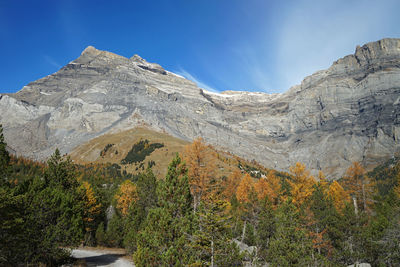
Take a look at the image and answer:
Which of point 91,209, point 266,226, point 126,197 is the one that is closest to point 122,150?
point 126,197

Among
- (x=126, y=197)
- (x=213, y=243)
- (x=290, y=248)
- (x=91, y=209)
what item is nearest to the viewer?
(x=213, y=243)

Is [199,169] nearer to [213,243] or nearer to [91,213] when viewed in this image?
[213,243]

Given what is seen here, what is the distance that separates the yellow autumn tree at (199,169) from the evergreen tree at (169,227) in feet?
32.5

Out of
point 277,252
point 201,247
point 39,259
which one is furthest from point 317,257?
point 39,259

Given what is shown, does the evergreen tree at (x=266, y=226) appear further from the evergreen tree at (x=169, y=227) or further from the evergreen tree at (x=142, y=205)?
the evergreen tree at (x=169, y=227)

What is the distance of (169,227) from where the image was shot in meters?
14.3

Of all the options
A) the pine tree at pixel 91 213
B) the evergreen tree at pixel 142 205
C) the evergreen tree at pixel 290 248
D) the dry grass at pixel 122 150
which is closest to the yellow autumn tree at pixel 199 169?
the evergreen tree at pixel 290 248

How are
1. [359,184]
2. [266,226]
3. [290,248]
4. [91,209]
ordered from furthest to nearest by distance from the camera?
[359,184] < [91,209] < [266,226] < [290,248]

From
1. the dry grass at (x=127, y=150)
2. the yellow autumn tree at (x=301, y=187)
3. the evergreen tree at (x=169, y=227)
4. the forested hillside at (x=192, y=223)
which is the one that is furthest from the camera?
the dry grass at (x=127, y=150)

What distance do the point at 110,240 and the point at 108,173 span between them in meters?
104

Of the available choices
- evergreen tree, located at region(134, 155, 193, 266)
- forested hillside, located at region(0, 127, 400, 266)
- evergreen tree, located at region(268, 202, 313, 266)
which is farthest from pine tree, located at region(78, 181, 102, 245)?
evergreen tree, located at region(268, 202, 313, 266)

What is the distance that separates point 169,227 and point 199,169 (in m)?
12.2

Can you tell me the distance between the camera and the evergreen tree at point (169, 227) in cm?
1349

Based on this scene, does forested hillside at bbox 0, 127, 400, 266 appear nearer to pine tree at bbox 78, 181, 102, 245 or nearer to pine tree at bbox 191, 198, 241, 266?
pine tree at bbox 191, 198, 241, 266
